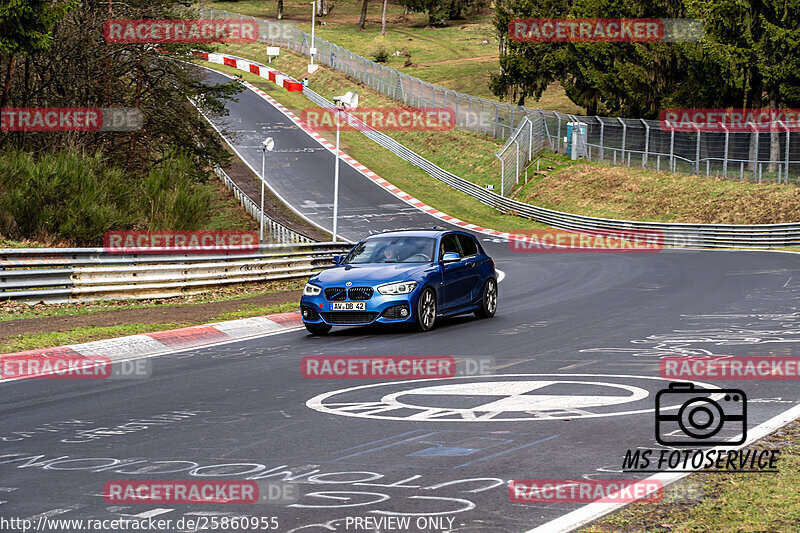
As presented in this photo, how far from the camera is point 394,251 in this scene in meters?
16.1

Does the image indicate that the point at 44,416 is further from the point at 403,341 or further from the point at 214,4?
the point at 214,4

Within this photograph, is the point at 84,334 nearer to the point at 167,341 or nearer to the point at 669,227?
the point at 167,341

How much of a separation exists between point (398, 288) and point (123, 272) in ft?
22.6

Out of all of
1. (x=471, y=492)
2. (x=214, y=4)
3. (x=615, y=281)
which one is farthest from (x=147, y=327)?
(x=214, y=4)

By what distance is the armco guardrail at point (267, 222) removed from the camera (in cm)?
3672

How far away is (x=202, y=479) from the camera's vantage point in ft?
21.0

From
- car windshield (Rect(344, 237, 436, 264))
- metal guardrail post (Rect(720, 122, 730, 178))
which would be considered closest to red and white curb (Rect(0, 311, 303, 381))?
car windshield (Rect(344, 237, 436, 264))

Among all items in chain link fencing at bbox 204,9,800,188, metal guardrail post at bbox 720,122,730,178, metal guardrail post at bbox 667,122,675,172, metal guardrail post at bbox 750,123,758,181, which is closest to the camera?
metal guardrail post at bbox 750,123,758,181

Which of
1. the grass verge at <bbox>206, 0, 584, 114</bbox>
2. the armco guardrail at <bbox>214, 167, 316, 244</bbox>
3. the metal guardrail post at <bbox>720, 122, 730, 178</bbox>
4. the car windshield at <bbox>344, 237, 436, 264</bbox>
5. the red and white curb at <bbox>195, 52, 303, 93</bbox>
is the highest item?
the grass verge at <bbox>206, 0, 584, 114</bbox>

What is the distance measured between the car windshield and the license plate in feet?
4.41

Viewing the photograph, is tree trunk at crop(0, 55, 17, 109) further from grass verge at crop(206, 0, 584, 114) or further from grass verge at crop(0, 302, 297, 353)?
grass verge at crop(206, 0, 584, 114)

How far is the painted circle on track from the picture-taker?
8.63 m

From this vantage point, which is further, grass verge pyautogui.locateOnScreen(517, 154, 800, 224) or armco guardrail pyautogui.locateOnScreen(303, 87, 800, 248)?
grass verge pyautogui.locateOnScreen(517, 154, 800, 224)

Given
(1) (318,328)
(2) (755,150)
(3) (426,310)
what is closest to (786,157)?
(2) (755,150)
